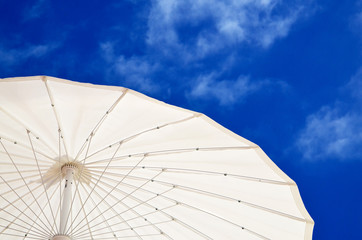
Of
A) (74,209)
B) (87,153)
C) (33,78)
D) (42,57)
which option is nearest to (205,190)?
(87,153)

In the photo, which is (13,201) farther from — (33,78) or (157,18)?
(157,18)

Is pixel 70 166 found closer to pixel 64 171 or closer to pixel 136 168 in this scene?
pixel 64 171

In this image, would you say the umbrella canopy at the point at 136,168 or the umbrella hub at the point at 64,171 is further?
the umbrella hub at the point at 64,171

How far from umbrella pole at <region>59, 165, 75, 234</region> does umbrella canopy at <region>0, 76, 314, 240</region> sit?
0.02m

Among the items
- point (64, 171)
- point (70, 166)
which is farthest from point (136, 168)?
point (64, 171)

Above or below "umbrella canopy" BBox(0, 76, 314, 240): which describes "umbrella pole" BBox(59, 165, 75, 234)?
below

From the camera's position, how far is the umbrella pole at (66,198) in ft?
21.4

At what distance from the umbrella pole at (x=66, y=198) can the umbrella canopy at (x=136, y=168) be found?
0.02 meters

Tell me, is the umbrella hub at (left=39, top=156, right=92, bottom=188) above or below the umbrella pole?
above

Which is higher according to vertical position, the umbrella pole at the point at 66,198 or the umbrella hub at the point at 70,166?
the umbrella hub at the point at 70,166

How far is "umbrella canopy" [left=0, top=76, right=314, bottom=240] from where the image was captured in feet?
21.2

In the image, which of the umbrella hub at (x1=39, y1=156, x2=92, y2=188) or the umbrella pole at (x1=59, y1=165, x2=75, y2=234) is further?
the umbrella hub at (x1=39, y1=156, x2=92, y2=188)

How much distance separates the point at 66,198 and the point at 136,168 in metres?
1.21

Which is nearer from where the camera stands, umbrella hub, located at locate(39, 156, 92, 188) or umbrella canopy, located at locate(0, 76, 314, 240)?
umbrella canopy, located at locate(0, 76, 314, 240)
